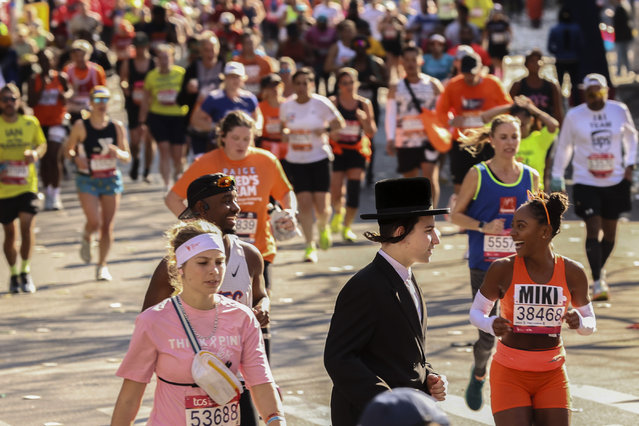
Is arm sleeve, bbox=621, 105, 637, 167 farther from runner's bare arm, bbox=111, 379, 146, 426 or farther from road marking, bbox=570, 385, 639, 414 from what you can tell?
runner's bare arm, bbox=111, 379, 146, 426

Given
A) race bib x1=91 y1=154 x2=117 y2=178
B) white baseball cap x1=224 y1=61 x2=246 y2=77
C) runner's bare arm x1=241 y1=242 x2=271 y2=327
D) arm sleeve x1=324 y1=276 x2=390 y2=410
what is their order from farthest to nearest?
1. white baseball cap x1=224 y1=61 x2=246 y2=77
2. race bib x1=91 y1=154 x2=117 y2=178
3. runner's bare arm x1=241 y1=242 x2=271 y2=327
4. arm sleeve x1=324 y1=276 x2=390 y2=410

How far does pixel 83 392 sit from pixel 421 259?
4.65m

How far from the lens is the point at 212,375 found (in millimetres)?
5242

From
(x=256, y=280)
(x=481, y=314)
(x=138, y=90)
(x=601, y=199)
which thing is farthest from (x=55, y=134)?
(x=481, y=314)

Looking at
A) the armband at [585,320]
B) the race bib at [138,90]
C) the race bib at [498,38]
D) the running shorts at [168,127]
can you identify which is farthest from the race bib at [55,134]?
the armband at [585,320]

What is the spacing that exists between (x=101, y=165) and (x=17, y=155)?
83 centimetres

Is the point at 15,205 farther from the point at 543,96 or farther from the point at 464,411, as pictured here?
the point at 464,411

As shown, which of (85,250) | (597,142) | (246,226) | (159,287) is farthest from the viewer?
(85,250)

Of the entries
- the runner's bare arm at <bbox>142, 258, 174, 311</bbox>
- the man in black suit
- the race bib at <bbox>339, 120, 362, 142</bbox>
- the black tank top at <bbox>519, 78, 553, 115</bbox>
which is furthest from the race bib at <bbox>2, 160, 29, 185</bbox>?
the man in black suit

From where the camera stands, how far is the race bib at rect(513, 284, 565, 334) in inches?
262

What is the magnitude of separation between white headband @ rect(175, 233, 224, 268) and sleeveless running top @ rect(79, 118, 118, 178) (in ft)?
26.9

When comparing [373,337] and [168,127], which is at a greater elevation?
[168,127]

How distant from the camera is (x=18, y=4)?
1190 inches

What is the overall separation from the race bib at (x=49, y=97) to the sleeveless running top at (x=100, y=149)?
15.1 ft
